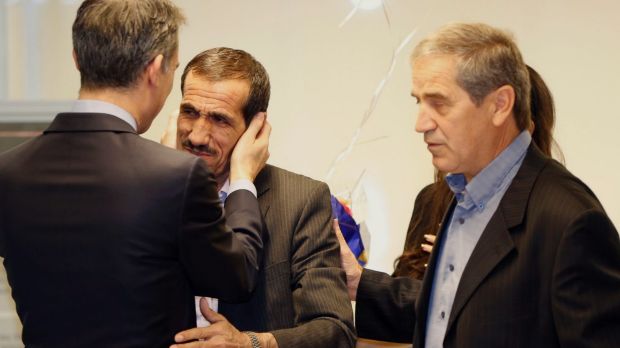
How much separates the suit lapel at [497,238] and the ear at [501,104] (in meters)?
0.11

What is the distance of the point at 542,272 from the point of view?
170 centimetres

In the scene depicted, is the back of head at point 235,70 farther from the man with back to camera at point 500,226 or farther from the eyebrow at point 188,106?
the man with back to camera at point 500,226

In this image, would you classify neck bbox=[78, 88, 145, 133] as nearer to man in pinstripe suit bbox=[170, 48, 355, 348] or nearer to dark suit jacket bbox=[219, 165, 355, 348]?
man in pinstripe suit bbox=[170, 48, 355, 348]

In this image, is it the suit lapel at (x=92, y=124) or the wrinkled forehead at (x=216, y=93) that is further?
the wrinkled forehead at (x=216, y=93)

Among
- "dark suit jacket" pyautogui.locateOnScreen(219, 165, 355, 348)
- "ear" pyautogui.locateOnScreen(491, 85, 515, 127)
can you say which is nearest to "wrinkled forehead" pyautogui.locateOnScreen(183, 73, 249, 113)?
"dark suit jacket" pyautogui.locateOnScreen(219, 165, 355, 348)

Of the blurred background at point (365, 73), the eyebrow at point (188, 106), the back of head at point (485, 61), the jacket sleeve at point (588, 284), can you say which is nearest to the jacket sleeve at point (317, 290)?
the eyebrow at point (188, 106)

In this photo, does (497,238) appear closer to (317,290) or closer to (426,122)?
(426,122)

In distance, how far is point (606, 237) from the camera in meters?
1.64

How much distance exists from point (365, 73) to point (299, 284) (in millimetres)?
1671

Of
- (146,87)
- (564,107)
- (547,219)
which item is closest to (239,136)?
(146,87)

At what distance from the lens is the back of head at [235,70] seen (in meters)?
2.35

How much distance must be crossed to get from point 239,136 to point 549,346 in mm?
987

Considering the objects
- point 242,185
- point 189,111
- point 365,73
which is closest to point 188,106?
point 189,111

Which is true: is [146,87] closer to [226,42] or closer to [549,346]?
[549,346]
